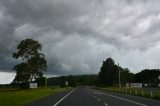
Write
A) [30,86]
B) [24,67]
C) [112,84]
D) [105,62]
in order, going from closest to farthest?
[30,86] → [24,67] → [112,84] → [105,62]

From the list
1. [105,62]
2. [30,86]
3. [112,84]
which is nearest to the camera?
[30,86]

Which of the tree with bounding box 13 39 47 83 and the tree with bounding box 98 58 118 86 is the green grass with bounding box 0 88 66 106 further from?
the tree with bounding box 98 58 118 86

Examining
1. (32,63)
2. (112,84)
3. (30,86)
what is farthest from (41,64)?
(112,84)

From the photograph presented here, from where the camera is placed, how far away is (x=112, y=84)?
18150cm

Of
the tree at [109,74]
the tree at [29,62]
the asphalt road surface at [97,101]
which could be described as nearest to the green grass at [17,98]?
the asphalt road surface at [97,101]

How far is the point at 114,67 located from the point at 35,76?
254 ft

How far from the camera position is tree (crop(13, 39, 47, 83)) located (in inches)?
4471

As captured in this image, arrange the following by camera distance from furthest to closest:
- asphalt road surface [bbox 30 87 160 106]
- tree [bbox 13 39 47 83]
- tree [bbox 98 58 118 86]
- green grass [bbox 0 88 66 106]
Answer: tree [bbox 98 58 118 86] < tree [bbox 13 39 47 83] < green grass [bbox 0 88 66 106] < asphalt road surface [bbox 30 87 160 106]

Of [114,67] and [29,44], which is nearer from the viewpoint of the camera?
[29,44]

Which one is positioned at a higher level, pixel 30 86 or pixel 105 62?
pixel 105 62

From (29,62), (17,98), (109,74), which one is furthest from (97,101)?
(109,74)

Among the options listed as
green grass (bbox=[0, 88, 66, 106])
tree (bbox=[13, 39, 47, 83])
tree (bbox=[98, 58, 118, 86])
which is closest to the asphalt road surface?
green grass (bbox=[0, 88, 66, 106])

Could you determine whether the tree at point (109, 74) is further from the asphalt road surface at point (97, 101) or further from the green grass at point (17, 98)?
the asphalt road surface at point (97, 101)

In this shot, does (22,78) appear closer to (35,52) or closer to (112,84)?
(35,52)
